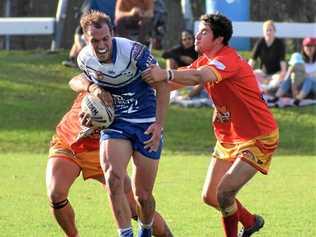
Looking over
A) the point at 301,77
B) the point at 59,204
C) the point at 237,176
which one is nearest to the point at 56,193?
the point at 59,204

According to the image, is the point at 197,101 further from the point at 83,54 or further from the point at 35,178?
the point at 83,54

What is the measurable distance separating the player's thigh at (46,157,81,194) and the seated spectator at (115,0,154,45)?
10.9m

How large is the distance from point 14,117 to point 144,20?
3.01 metres

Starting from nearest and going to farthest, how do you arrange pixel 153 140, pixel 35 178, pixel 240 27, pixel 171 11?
pixel 153 140 < pixel 35 178 < pixel 240 27 < pixel 171 11

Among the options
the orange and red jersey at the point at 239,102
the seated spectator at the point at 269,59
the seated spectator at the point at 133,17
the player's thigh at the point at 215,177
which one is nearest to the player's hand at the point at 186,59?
the seated spectator at the point at 133,17

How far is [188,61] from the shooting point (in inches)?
774

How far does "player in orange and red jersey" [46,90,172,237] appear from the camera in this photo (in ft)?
28.7

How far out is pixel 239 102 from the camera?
9133mm

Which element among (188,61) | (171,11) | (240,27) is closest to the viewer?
(188,61)

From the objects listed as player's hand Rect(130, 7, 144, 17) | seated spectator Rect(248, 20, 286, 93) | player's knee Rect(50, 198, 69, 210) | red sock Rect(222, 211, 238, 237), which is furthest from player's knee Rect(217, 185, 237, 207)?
player's hand Rect(130, 7, 144, 17)

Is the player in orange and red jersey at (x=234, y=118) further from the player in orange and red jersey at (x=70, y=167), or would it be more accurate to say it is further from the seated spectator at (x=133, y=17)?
the seated spectator at (x=133, y=17)

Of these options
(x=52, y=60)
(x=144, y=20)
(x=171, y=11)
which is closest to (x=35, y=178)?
(x=144, y=20)

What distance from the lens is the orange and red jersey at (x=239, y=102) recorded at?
9086 millimetres

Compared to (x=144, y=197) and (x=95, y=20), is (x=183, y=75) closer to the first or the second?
(x=95, y=20)
